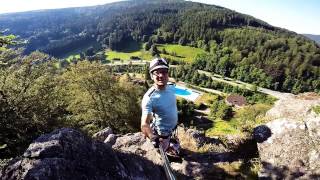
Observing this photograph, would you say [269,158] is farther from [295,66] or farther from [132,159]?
[295,66]

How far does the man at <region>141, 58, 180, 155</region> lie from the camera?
22.2 ft

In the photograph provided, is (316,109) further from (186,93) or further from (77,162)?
(186,93)

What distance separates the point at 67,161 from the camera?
24.2 ft

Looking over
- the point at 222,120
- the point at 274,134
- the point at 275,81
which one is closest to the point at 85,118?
the point at 274,134

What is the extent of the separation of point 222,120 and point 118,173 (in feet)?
251

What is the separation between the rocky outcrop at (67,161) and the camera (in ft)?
22.7

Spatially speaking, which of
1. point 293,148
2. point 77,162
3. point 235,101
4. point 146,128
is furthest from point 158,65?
point 235,101

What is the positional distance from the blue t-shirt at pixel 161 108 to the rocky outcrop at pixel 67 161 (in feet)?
5.71

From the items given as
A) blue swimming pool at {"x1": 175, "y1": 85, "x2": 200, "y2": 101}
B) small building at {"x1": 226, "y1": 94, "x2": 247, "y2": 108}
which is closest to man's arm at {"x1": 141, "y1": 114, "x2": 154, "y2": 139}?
small building at {"x1": 226, "y1": 94, "x2": 247, "y2": 108}

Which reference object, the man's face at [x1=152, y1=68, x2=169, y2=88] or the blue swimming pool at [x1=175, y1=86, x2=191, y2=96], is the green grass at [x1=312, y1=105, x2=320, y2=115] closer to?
the man's face at [x1=152, y1=68, x2=169, y2=88]

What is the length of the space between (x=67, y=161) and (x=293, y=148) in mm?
8432

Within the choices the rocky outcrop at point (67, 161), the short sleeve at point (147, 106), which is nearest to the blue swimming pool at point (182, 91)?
the rocky outcrop at point (67, 161)

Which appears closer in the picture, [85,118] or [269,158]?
[269,158]

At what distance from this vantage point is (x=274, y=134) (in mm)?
13406
